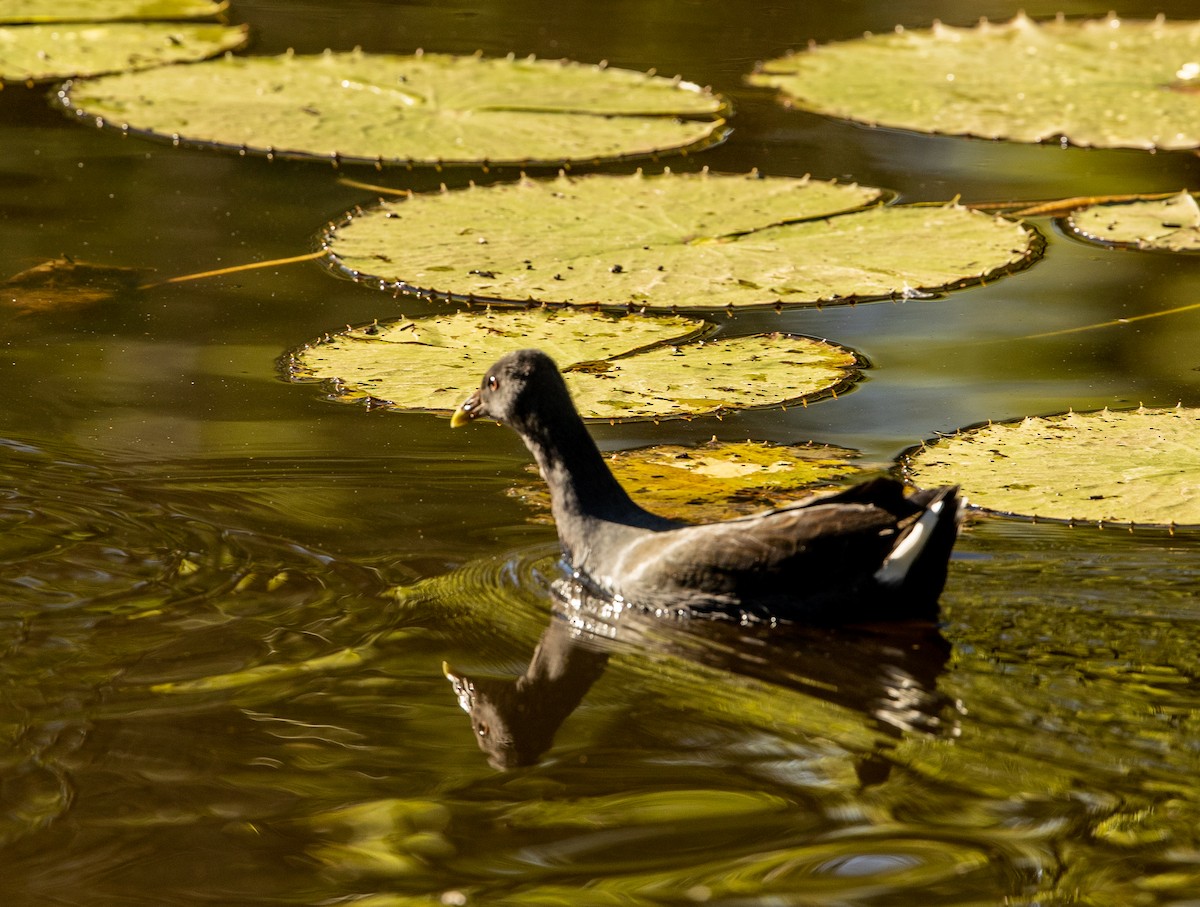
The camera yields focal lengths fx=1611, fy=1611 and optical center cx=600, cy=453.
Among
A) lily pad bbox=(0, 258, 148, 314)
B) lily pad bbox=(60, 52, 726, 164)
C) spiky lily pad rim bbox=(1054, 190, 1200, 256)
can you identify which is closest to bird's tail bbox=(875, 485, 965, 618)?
spiky lily pad rim bbox=(1054, 190, 1200, 256)

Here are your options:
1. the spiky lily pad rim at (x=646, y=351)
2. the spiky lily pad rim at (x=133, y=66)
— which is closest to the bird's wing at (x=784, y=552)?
the spiky lily pad rim at (x=646, y=351)

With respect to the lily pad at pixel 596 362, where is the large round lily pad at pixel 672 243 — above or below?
above

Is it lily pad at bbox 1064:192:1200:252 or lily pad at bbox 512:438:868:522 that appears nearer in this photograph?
lily pad at bbox 512:438:868:522

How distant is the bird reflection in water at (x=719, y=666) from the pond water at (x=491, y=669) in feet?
0.04

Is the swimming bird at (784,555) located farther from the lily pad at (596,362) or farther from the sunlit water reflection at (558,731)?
the lily pad at (596,362)

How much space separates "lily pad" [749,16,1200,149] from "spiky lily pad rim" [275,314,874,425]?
10.3 feet

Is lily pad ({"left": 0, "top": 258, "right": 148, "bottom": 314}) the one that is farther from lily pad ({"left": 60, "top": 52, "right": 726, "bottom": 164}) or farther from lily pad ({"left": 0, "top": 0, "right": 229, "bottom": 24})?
lily pad ({"left": 0, "top": 0, "right": 229, "bottom": 24})

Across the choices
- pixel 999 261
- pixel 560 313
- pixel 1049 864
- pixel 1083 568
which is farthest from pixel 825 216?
pixel 1049 864

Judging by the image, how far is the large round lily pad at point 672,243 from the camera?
622 cm

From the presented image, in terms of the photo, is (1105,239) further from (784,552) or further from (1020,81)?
(784,552)

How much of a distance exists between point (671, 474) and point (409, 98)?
15.4 feet

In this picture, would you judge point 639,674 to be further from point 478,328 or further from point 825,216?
point 825,216

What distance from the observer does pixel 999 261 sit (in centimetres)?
648

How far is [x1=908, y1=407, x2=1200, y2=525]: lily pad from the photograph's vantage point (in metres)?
4.47
